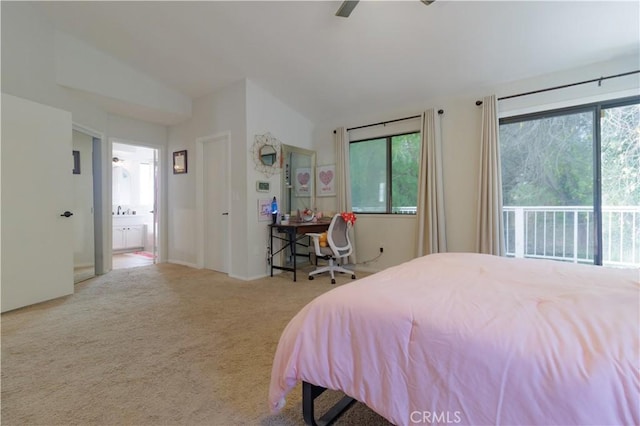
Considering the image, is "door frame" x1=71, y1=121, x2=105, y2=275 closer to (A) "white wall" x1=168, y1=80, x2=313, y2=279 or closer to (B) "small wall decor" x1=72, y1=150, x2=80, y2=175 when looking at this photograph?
(B) "small wall decor" x1=72, y1=150, x2=80, y2=175

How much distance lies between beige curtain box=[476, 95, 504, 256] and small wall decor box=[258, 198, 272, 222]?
9.03 ft

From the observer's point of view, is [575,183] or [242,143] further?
[242,143]

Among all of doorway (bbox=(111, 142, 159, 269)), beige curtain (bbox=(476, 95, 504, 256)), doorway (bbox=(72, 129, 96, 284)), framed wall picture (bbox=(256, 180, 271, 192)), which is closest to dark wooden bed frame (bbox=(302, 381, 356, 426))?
beige curtain (bbox=(476, 95, 504, 256))

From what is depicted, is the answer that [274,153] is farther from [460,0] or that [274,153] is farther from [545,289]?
[545,289]

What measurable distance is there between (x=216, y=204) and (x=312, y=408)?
387 centimetres

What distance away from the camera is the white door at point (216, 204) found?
14.8 feet

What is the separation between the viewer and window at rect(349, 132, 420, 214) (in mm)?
4246

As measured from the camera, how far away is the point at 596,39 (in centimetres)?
271

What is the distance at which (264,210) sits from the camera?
4.28 meters

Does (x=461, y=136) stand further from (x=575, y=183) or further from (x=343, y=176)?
(x=343, y=176)

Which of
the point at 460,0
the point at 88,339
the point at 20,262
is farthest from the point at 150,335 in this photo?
the point at 460,0

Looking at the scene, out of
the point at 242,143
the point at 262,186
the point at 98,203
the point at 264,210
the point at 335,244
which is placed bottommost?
the point at 335,244

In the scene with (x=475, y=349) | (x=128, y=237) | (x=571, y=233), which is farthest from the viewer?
(x=128, y=237)

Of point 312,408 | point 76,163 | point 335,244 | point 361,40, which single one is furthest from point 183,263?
point 312,408
